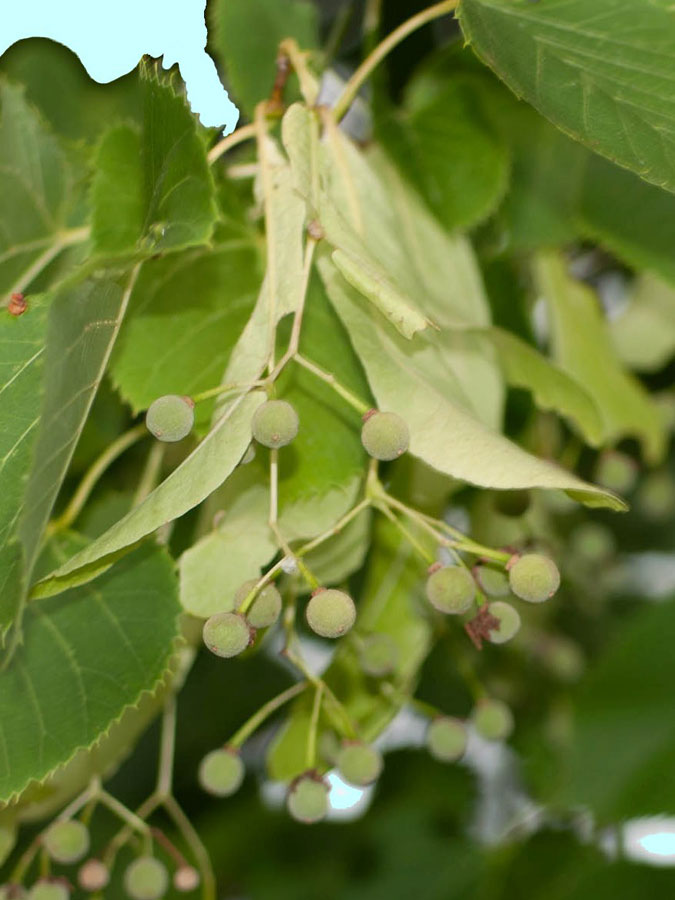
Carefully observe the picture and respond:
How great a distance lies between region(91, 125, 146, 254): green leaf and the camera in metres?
0.68

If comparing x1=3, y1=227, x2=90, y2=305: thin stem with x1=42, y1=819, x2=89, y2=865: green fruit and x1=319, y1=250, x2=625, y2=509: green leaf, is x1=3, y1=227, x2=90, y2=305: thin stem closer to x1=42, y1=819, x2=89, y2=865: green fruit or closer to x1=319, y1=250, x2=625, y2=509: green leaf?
x1=319, y1=250, x2=625, y2=509: green leaf

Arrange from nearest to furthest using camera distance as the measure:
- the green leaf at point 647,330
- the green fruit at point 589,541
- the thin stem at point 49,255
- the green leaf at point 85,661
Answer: the green leaf at point 85,661
the thin stem at point 49,255
the green leaf at point 647,330
the green fruit at point 589,541

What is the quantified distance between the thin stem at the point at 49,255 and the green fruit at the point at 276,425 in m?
0.28

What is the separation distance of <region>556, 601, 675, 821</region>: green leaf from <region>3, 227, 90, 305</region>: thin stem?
75 cm

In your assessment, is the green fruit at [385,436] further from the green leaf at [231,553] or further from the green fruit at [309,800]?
the green fruit at [309,800]

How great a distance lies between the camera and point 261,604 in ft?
1.81

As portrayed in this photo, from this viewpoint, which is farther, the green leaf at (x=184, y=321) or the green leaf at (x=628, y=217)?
the green leaf at (x=628, y=217)

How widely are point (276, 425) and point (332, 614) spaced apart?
0.09m

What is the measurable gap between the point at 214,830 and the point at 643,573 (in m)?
0.67

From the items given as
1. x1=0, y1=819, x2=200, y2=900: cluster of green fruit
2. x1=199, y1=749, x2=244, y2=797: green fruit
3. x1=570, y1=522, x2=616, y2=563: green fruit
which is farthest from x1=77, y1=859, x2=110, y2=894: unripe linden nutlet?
x1=570, y1=522, x2=616, y2=563: green fruit

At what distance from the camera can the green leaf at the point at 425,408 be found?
557 mm

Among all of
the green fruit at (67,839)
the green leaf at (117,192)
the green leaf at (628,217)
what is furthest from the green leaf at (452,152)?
the green fruit at (67,839)

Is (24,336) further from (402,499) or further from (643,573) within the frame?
(643,573)

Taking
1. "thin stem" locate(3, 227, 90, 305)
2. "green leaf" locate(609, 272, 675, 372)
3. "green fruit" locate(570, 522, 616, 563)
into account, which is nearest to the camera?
"thin stem" locate(3, 227, 90, 305)
